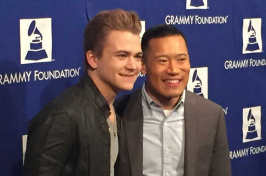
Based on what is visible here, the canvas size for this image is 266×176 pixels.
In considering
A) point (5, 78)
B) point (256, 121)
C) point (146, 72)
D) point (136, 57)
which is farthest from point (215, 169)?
point (256, 121)

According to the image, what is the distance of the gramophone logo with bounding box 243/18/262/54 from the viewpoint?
124 inches

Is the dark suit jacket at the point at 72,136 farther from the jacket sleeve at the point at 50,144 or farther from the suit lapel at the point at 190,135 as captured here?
the suit lapel at the point at 190,135

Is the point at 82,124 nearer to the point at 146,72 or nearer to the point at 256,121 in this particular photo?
the point at 146,72

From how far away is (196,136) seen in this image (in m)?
2.13

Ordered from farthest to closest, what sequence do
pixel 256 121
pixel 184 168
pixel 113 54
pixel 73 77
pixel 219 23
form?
pixel 256 121 → pixel 219 23 → pixel 73 77 → pixel 184 168 → pixel 113 54

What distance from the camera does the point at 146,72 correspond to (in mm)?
2145

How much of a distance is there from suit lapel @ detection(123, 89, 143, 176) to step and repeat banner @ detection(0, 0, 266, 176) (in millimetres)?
389

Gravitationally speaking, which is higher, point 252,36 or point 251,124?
point 252,36

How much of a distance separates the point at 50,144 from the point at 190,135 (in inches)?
27.6

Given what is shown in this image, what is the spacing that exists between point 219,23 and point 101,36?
141 centimetres

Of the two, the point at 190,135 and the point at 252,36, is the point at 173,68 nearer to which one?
the point at 190,135

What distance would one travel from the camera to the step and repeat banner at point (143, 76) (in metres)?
2.23

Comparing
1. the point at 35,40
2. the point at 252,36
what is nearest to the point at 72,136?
the point at 35,40

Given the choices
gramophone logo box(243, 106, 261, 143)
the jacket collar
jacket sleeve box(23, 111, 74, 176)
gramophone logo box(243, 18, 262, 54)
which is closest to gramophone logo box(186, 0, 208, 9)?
gramophone logo box(243, 18, 262, 54)
